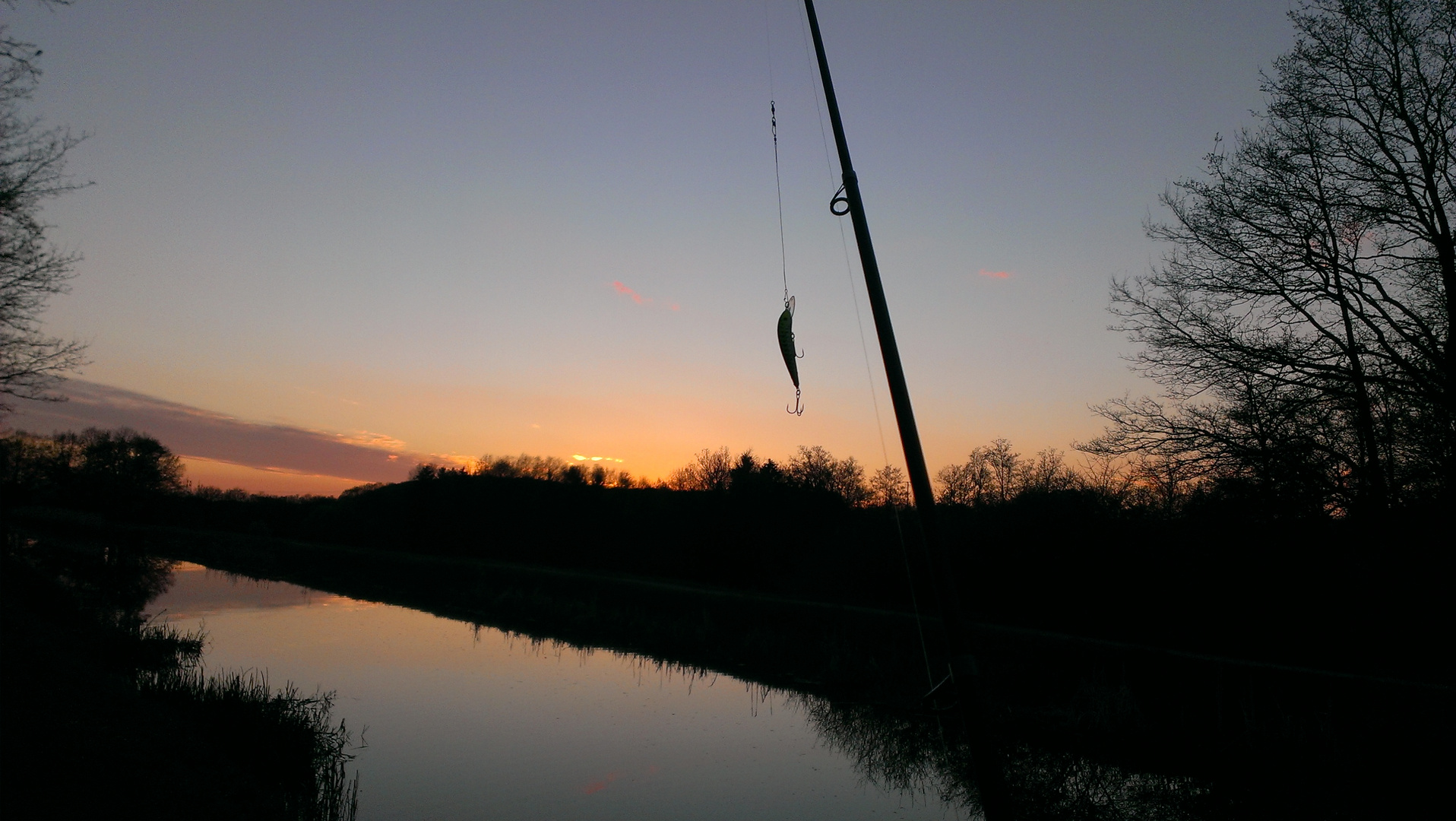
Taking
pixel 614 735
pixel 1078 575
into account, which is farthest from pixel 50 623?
pixel 1078 575

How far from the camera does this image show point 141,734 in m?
8.68

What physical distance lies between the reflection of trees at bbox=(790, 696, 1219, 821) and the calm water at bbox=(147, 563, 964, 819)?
0.47 metres

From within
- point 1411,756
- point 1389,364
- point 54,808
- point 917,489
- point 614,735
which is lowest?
point 614,735

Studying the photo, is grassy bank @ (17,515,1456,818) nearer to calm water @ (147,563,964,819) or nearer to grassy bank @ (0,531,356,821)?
A: calm water @ (147,563,964,819)

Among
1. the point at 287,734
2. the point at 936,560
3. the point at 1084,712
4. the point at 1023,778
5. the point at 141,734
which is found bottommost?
the point at 1023,778

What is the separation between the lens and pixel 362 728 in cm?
1311

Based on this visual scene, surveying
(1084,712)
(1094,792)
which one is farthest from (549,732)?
(1084,712)

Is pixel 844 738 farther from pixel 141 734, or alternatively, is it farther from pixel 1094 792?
pixel 141 734

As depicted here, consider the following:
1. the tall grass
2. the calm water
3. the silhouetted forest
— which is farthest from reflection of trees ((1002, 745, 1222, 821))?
the tall grass

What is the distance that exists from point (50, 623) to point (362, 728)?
656 cm

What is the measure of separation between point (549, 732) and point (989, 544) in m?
20.0

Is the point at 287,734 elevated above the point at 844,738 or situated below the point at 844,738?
above

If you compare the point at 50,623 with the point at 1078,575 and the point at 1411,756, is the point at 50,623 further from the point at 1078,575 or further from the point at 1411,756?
the point at 1078,575

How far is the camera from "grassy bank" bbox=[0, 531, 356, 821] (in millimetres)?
6637
